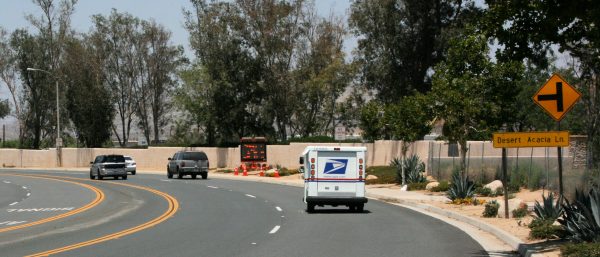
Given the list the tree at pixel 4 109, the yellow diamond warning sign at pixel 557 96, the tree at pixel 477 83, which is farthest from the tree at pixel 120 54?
the yellow diamond warning sign at pixel 557 96

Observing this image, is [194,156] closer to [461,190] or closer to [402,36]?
[402,36]

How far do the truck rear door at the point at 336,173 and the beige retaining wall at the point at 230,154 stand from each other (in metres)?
14.7

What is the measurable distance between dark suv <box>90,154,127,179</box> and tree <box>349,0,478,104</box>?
21.8 meters

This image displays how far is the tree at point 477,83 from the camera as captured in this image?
42.0 m

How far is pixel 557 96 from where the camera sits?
1772cm

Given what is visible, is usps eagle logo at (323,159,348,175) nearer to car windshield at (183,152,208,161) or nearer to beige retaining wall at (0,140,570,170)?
beige retaining wall at (0,140,570,170)

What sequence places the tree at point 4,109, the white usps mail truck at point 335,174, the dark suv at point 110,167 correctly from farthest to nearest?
1. the tree at point 4,109
2. the dark suv at point 110,167
3. the white usps mail truck at point 335,174

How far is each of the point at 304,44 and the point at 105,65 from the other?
1146 inches

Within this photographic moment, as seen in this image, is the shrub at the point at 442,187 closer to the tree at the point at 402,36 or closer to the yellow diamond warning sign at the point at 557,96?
the yellow diamond warning sign at the point at 557,96

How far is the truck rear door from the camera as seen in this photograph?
1062 inches

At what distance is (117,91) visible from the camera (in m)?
104

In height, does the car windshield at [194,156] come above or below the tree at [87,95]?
below

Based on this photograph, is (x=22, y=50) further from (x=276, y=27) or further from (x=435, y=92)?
(x=435, y=92)

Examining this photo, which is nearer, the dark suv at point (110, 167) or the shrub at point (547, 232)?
the shrub at point (547, 232)
